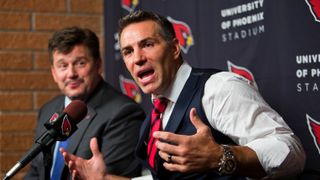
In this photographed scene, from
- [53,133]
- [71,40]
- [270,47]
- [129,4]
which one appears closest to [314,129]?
[270,47]

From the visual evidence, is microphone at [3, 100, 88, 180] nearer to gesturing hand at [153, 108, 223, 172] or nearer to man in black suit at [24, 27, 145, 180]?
gesturing hand at [153, 108, 223, 172]

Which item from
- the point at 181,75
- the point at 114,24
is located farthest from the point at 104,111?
the point at 114,24

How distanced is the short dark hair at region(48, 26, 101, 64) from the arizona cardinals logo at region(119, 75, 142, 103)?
566 mm

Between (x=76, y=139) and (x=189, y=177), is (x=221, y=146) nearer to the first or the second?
(x=189, y=177)

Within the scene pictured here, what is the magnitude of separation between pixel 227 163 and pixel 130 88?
162 cm

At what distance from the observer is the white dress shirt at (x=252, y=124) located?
1.57m

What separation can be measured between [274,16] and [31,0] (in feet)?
4.70

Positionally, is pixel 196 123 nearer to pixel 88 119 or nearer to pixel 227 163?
pixel 227 163

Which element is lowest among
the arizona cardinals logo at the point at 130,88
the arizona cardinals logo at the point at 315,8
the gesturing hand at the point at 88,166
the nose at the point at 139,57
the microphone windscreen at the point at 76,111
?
the gesturing hand at the point at 88,166

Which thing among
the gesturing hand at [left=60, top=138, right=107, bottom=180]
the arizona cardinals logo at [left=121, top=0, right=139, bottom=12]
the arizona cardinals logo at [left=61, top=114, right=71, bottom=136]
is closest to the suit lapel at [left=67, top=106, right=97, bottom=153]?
the gesturing hand at [left=60, top=138, right=107, bottom=180]

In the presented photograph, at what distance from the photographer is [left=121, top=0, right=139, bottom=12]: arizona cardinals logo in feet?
9.87

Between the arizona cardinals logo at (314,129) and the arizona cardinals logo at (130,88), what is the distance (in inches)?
49.9

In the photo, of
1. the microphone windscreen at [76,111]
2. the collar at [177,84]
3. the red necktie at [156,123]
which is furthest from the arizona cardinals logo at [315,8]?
the microphone windscreen at [76,111]

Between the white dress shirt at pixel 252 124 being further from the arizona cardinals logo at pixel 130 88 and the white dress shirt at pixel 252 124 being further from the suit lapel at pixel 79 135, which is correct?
the arizona cardinals logo at pixel 130 88
